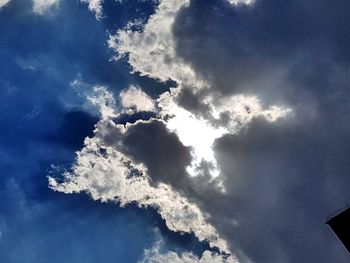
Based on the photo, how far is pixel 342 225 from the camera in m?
45.5

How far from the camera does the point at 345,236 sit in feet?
148

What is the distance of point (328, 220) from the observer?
4603 cm

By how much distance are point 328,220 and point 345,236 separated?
263 cm

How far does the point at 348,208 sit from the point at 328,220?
2.86 m

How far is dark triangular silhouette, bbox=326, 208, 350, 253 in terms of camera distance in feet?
148

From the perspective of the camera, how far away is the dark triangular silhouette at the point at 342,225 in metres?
45.1

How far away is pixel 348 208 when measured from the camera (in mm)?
44938

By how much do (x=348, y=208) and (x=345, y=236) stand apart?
11.6 ft
